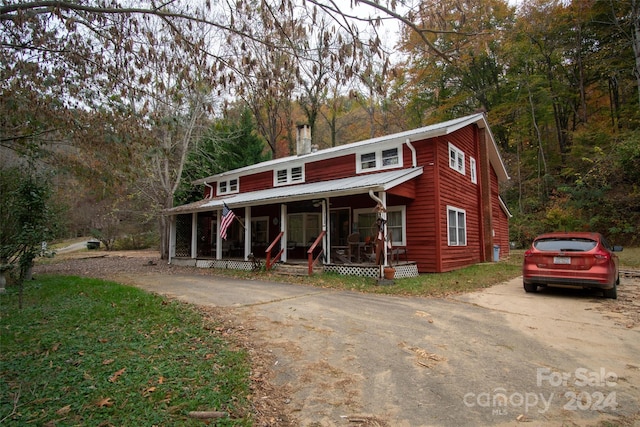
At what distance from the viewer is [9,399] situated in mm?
3029

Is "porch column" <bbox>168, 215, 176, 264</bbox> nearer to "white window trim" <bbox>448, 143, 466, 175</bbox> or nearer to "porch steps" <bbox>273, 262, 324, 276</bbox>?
"porch steps" <bbox>273, 262, 324, 276</bbox>

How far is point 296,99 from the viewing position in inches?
216

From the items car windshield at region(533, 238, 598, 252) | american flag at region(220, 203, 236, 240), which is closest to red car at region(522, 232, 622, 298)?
car windshield at region(533, 238, 598, 252)

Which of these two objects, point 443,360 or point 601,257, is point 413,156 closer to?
point 601,257

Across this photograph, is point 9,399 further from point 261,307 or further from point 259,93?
point 259,93

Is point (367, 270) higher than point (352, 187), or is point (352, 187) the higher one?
point (352, 187)

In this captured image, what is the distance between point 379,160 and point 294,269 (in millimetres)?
5401

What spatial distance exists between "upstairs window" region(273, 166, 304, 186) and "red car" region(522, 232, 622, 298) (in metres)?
10.4

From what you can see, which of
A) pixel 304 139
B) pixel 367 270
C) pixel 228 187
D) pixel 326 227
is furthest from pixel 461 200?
pixel 228 187

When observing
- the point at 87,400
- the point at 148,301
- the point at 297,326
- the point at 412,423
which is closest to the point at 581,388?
the point at 412,423

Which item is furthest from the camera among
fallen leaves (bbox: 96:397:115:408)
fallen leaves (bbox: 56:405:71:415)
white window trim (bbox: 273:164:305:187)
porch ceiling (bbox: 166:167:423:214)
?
white window trim (bbox: 273:164:305:187)

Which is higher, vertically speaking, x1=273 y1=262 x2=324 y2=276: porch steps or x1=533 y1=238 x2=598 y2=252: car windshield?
x1=533 y1=238 x2=598 y2=252: car windshield

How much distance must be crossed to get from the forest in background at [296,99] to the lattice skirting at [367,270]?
4.89 meters

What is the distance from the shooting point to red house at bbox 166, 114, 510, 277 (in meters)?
11.8
